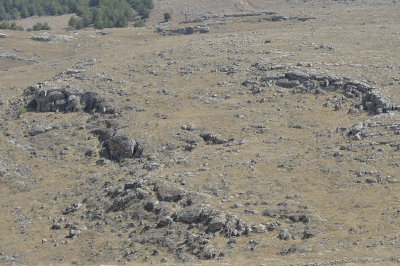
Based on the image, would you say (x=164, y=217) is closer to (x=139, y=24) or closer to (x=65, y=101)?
(x=65, y=101)

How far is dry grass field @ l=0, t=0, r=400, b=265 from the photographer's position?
1548 inches

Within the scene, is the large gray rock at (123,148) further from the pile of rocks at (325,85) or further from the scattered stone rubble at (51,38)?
the scattered stone rubble at (51,38)

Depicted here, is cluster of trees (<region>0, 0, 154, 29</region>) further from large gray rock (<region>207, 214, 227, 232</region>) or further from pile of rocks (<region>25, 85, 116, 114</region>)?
large gray rock (<region>207, 214, 227, 232</region>)

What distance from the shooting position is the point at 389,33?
271 feet

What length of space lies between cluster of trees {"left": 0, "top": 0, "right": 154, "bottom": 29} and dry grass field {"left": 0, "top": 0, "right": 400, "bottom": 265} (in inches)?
2024

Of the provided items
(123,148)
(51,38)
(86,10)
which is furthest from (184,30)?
(86,10)

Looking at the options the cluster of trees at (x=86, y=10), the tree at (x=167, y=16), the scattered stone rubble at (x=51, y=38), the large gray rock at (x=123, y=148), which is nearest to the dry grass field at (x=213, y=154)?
the large gray rock at (x=123, y=148)

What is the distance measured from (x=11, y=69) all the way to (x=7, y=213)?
Result: 4642cm

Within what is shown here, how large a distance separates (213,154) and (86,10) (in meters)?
122

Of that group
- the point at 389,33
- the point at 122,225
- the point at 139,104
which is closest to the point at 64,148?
the point at 139,104

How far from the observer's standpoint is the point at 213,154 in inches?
2030

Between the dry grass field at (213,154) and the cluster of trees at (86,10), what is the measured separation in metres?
51.4

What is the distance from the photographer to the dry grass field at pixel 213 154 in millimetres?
39312

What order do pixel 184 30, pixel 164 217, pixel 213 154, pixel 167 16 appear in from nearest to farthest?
1. pixel 164 217
2. pixel 213 154
3. pixel 184 30
4. pixel 167 16
